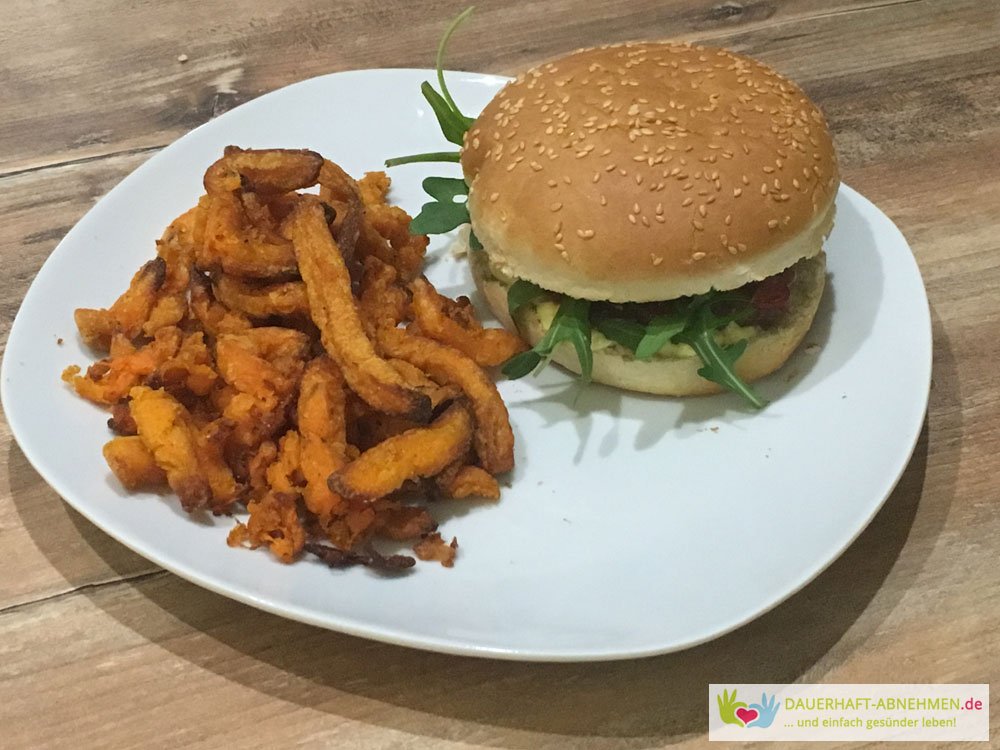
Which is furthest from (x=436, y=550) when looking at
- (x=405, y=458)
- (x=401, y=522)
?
(x=405, y=458)

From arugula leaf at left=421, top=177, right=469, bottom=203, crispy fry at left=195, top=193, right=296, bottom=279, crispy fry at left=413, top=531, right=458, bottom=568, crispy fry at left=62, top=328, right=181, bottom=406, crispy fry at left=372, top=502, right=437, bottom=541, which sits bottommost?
crispy fry at left=413, top=531, right=458, bottom=568

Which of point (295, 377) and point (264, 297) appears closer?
point (295, 377)

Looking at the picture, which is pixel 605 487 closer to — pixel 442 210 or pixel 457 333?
pixel 457 333

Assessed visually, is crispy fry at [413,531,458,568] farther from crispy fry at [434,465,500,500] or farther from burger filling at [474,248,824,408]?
burger filling at [474,248,824,408]

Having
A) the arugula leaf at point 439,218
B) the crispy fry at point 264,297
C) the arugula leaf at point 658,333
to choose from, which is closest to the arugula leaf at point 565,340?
the arugula leaf at point 658,333

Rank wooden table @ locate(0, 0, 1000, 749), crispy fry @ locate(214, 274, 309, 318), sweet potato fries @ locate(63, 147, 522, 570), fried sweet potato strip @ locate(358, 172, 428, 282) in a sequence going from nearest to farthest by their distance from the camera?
wooden table @ locate(0, 0, 1000, 749) < sweet potato fries @ locate(63, 147, 522, 570) < crispy fry @ locate(214, 274, 309, 318) < fried sweet potato strip @ locate(358, 172, 428, 282)

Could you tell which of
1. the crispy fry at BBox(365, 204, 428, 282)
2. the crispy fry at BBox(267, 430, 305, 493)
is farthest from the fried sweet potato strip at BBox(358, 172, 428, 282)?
the crispy fry at BBox(267, 430, 305, 493)

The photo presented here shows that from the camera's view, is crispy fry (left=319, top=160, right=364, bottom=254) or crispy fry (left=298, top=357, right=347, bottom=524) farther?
crispy fry (left=319, top=160, right=364, bottom=254)

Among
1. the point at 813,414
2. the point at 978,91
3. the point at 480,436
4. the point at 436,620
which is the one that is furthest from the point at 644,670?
the point at 978,91
